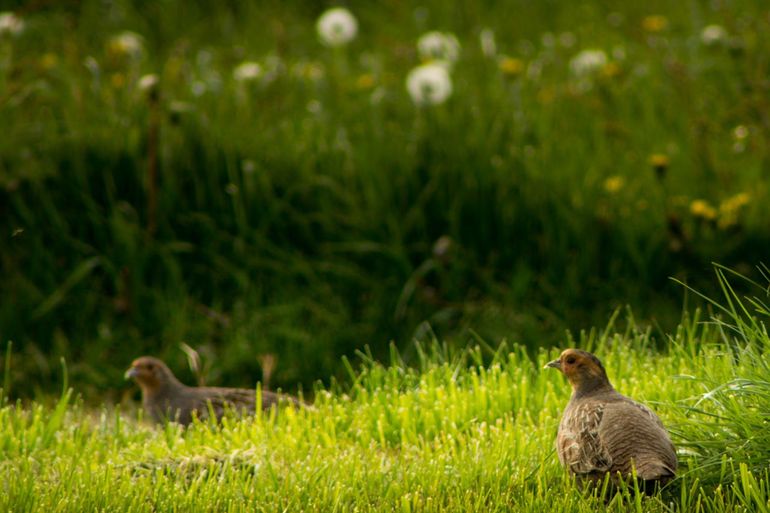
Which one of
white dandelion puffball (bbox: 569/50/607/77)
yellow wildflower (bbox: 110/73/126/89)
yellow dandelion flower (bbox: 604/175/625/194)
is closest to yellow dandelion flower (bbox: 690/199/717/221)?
yellow dandelion flower (bbox: 604/175/625/194)

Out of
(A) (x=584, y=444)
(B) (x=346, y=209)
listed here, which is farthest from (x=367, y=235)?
(A) (x=584, y=444)

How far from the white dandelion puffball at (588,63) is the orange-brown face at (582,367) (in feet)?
15.5

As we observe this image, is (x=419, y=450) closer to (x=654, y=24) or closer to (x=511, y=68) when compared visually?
(x=511, y=68)

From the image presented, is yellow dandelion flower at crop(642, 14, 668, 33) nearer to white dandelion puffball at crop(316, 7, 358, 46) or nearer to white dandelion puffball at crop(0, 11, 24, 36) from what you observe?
white dandelion puffball at crop(316, 7, 358, 46)

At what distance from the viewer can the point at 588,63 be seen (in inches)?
327

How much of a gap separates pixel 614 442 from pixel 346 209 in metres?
3.69

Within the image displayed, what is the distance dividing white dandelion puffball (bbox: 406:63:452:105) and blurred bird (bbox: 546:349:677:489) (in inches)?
148

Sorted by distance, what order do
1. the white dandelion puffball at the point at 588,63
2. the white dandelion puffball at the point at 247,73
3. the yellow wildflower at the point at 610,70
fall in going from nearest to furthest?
1. the white dandelion puffball at the point at 247,73
2. the yellow wildflower at the point at 610,70
3. the white dandelion puffball at the point at 588,63

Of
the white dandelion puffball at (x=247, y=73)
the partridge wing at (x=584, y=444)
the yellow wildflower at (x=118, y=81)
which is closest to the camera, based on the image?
the partridge wing at (x=584, y=444)

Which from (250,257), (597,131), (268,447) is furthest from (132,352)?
(597,131)

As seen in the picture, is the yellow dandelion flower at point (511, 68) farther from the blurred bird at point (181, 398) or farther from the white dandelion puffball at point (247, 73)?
the blurred bird at point (181, 398)

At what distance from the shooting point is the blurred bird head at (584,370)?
154 inches

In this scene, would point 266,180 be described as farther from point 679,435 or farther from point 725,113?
point 679,435

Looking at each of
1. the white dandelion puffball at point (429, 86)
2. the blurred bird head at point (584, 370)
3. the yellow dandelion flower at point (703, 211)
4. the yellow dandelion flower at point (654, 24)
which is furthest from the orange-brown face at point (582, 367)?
the yellow dandelion flower at point (654, 24)
